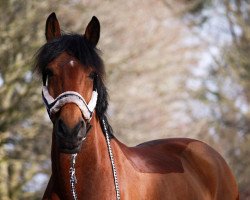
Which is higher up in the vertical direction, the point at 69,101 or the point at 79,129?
the point at 69,101

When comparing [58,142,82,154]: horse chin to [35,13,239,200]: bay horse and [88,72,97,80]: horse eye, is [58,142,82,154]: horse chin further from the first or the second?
[88,72,97,80]: horse eye

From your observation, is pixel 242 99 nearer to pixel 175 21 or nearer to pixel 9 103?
pixel 175 21

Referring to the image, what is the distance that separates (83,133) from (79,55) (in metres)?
0.65

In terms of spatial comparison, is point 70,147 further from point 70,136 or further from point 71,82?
point 71,82

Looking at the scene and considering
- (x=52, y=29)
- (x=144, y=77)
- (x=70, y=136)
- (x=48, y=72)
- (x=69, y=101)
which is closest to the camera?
(x=70, y=136)

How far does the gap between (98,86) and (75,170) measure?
638 mm

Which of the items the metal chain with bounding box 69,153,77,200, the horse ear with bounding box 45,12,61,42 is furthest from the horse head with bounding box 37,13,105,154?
the metal chain with bounding box 69,153,77,200

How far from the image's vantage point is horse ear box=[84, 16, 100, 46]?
17.1ft

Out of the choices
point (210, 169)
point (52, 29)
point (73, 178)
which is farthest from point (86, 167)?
point (210, 169)

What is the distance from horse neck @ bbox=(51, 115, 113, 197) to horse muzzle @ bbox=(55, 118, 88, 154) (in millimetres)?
383

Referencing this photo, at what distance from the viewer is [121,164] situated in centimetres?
521

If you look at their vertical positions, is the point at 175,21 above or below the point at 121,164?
above

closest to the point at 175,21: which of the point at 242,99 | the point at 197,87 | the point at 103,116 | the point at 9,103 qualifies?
the point at 197,87

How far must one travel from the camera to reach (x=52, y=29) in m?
5.36
